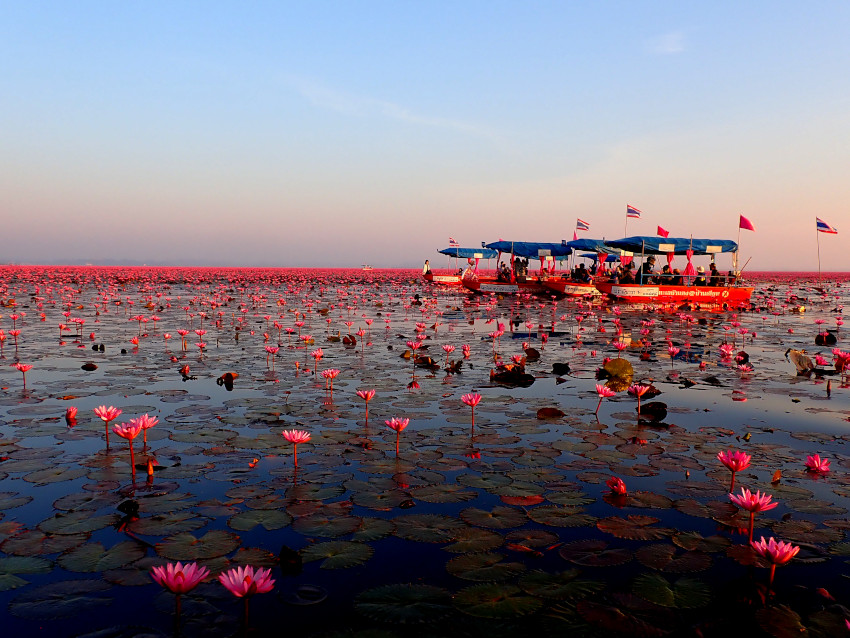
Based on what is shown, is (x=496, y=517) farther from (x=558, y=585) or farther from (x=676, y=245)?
(x=676, y=245)

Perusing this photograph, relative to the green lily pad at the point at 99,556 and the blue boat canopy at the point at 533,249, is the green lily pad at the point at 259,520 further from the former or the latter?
the blue boat canopy at the point at 533,249

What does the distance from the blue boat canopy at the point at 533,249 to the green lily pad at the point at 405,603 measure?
100 ft

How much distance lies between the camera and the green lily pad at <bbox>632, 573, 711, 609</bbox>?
103 inches

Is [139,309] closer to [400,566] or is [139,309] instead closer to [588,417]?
[588,417]

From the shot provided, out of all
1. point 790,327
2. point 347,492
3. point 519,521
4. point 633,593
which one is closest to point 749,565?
point 633,593

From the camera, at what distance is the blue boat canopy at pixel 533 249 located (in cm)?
3234

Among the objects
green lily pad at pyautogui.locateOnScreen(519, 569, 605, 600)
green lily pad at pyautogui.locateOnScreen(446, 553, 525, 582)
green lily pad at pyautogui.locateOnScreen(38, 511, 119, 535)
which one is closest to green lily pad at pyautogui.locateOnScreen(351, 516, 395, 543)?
green lily pad at pyautogui.locateOnScreen(446, 553, 525, 582)

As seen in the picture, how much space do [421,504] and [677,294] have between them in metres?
25.0

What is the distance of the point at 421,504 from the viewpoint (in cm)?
383

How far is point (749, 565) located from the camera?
9.81 feet

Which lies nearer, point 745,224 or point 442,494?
point 442,494

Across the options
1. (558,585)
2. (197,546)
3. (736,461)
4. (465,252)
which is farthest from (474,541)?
(465,252)

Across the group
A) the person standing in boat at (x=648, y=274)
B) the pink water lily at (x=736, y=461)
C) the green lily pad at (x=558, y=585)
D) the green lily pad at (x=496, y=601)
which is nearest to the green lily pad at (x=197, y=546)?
the green lily pad at (x=496, y=601)

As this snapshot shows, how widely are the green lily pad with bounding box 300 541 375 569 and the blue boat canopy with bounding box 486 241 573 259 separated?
3013 cm
